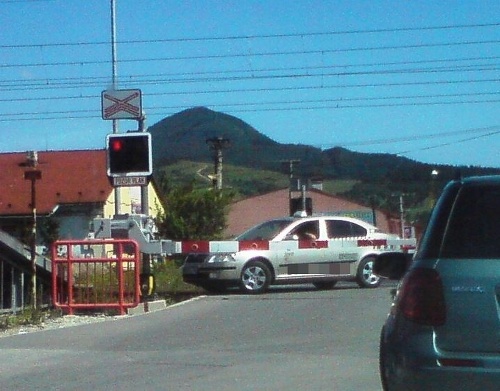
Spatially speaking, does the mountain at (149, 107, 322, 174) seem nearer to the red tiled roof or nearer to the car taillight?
the red tiled roof

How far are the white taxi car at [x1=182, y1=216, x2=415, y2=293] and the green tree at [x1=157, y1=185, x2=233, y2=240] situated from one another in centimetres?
1861

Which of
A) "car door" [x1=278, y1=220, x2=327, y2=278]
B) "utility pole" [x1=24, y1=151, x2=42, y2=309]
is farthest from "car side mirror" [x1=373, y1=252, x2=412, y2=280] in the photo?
"car door" [x1=278, y1=220, x2=327, y2=278]

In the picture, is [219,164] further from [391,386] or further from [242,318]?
[391,386]

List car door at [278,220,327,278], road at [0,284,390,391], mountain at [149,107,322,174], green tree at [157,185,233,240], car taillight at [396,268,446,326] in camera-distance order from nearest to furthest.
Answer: car taillight at [396,268,446,326]
road at [0,284,390,391]
car door at [278,220,327,278]
green tree at [157,185,233,240]
mountain at [149,107,322,174]

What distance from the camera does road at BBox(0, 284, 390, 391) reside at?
32.6 ft

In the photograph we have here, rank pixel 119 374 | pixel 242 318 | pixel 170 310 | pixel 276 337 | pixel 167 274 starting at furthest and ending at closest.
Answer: pixel 167 274
pixel 170 310
pixel 242 318
pixel 276 337
pixel 119 374

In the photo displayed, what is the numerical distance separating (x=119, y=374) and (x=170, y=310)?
6.61 meters

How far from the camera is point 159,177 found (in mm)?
69125

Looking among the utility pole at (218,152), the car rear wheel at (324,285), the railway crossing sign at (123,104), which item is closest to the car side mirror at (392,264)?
the railway crossing sign at (123,104)

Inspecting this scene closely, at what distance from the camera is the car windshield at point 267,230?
71.3 ft

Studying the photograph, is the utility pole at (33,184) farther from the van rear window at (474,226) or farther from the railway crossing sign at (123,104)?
the van rear window at (474,226)

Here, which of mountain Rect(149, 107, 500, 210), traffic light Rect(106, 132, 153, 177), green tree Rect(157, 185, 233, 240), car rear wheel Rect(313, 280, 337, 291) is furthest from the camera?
mountain Rect(149, 107, 500, 210)

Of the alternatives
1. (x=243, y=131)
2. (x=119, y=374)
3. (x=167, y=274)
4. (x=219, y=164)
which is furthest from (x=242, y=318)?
(x=243, y=131)

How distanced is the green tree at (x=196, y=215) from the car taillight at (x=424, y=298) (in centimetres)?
3469
